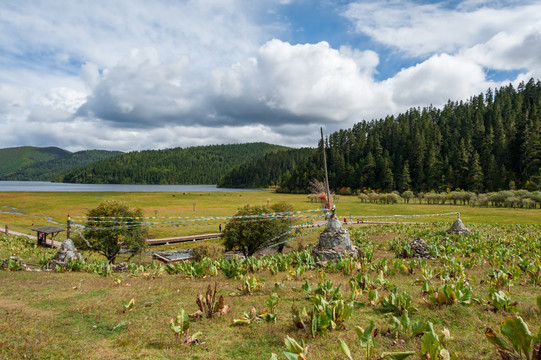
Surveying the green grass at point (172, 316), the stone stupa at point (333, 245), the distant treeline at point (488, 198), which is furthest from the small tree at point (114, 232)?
the distant treeline at point (488, 198)

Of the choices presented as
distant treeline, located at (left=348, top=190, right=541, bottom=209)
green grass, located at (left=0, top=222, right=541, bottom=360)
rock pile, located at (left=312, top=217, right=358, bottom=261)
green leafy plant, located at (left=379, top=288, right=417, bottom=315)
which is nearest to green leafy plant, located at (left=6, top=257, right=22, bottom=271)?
green grass, located at (left=0, top=222, right=541, bottom=360)

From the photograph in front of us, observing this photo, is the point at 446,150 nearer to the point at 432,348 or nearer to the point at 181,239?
the point at 181,239

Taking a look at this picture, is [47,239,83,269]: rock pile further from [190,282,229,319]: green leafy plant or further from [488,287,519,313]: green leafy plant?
[488,287,519,313]: green leafy plant

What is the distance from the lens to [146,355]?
6180 millimetres

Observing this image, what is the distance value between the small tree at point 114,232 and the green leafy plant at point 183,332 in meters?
22.7

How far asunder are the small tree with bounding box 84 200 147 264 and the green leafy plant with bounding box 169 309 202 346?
74.3 feet

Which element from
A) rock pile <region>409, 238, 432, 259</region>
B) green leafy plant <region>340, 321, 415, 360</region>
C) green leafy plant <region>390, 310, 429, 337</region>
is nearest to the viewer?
green leafy plant <region>340, 321, 415, 360</region>

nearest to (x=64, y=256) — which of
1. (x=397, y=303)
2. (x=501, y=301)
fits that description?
(x=397, y=303)

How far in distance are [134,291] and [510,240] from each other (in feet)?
80.8

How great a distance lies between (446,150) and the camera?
13362cm

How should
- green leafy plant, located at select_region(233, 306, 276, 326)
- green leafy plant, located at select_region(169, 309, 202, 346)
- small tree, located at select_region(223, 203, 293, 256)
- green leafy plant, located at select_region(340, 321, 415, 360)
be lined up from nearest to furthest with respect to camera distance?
green leafy plant, located at select_region(340, 321, 415, 360), green leafy plant, located at select_region(169, 309, 202, 346), green leafy plant, located at select_region(233, 306, 276, 326), small tree, located at select_region(223, 203, 293, 256)

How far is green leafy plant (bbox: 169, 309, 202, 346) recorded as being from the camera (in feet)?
21.5

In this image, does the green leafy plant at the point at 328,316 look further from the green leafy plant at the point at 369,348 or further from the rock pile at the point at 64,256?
the rock pile at the point at 64,256

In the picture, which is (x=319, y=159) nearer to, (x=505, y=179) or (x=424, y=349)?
(x=505, y=179)
